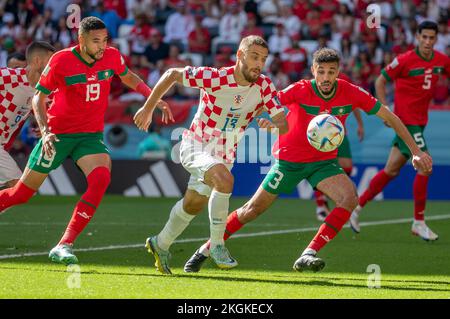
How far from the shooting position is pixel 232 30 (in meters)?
21.8

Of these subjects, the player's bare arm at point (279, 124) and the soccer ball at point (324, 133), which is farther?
the soccer ball at point (324, 133)

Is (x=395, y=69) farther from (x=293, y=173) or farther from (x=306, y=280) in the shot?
→ (x=306, y=280)

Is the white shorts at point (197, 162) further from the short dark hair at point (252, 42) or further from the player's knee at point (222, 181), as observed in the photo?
the short dark hair at point (252, 42)

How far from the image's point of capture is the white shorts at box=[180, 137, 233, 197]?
8.09 m

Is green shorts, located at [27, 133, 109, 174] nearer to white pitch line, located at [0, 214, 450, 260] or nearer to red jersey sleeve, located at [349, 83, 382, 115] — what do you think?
white pitch line, located at [0, 214, 450, 260]

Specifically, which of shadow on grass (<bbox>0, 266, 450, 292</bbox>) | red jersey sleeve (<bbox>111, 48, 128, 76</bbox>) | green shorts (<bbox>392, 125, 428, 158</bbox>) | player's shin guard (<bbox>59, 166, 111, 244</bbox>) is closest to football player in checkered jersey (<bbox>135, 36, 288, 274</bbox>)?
shadow on grass (<bbox>0, 266, 450, 292</bbox>)

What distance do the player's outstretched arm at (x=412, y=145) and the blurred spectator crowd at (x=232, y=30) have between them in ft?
33.4

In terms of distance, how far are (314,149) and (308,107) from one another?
1.25 feet

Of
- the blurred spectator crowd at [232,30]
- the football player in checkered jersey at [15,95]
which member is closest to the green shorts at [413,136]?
the football player in checkered jersey at [15,95]

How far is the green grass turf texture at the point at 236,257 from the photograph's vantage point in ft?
23.5

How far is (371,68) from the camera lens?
63.5 ft

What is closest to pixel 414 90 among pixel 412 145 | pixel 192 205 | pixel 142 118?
pixel 412 145

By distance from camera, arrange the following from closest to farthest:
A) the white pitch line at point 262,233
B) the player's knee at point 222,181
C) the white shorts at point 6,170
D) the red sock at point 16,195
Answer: the player's knee at point 222,181
the red sock at point 16,195
the white pitch line at point 262,233
the white shorts at point 6,170
